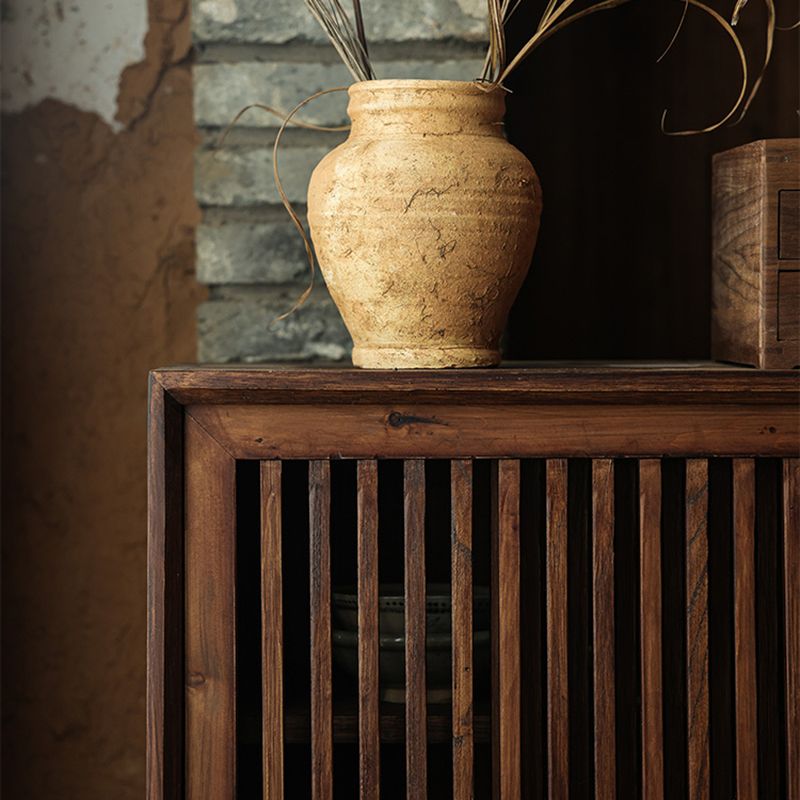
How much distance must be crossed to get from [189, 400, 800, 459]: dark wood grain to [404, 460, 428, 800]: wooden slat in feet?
0.18

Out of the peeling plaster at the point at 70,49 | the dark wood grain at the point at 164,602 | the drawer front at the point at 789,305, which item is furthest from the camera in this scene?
the peeling plaster at the point at 70,49

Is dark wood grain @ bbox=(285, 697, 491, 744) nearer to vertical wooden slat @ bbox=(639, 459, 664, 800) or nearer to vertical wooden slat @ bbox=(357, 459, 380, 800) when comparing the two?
vertical wooden slat @ bbox=(357, 459, 380, 800)

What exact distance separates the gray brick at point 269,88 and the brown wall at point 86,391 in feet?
0.34

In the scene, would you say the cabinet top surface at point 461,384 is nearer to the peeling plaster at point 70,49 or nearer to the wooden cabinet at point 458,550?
the wooden cabinet at point 458,550

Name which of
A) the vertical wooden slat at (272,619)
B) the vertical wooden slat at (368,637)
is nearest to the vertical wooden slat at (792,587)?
the vertical wooden slat at (368,637)

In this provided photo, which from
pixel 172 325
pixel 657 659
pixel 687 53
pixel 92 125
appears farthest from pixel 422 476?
pixel 687 53

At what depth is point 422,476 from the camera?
1.22 metres

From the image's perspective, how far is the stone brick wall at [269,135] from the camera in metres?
1.56

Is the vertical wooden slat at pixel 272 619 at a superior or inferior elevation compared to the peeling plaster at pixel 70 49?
inferior

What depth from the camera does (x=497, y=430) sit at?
4.01 ft

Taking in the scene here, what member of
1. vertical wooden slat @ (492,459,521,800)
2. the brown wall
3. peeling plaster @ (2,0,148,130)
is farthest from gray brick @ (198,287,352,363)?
vertical wooden slat @ (492,459,521,800)

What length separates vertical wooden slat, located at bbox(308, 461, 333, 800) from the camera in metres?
1.23

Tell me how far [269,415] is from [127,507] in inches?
22.8

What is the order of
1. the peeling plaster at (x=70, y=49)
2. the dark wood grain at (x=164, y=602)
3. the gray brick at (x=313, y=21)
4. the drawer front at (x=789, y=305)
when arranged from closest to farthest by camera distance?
the dark wood grain at (x=164, y=602)
the drawer front at (x=789, y=305)
the gray brick at (x=313, y=21)
the peeling plaster at (x=70, y=49)
